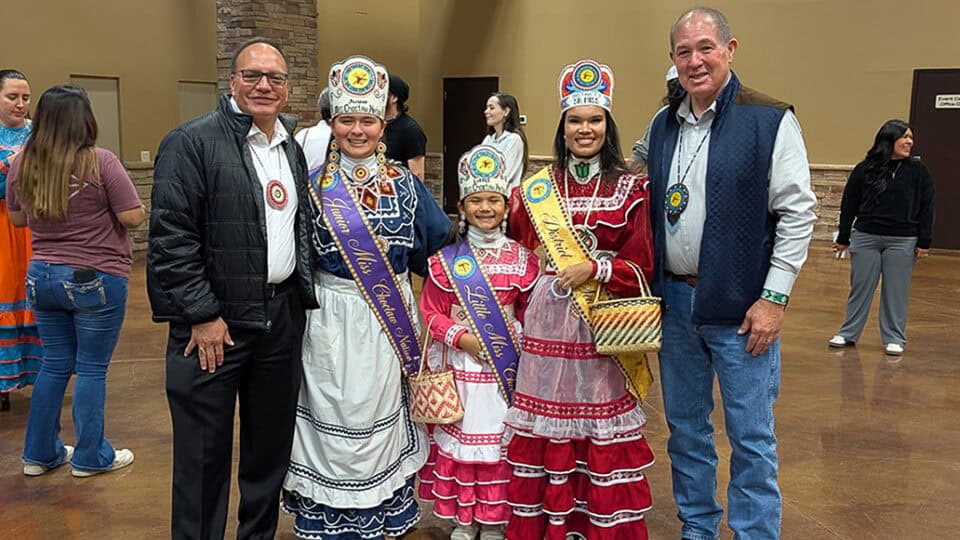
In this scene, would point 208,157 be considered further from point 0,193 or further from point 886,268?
point 886,268

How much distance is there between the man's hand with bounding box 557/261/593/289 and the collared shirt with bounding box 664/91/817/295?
307 millimetres

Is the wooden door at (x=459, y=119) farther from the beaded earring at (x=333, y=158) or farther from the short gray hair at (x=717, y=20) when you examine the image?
the short gray hair at (x=717, y=20)

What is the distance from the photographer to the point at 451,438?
2811 millimetres

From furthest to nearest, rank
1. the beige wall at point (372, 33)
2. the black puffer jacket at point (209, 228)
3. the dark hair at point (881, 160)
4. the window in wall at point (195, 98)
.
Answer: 1. the beige wall at point (372, 33)
2. the window in wall at point (195, 98)
3. the dark hair at point (881, 160)
4. the black puffer jacket at point (209, 228)

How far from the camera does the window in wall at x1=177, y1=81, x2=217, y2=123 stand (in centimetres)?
1058

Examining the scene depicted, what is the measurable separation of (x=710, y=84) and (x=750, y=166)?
0.27m

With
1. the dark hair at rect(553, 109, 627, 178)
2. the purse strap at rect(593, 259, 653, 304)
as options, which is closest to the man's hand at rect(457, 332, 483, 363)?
the purse strap at rect(593, 259, 653, 304)

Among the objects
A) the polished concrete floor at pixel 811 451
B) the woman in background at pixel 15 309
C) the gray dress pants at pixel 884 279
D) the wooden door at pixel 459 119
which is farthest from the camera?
the wooden door at pixel 459 119

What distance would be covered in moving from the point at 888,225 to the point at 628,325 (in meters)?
4.06

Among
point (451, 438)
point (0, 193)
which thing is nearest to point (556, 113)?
point (0, 193)

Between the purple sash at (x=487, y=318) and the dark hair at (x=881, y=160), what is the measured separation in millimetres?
3937

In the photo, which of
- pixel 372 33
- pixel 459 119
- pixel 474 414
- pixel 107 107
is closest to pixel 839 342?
pixel 474 414

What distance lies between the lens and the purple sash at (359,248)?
2619 millimetres

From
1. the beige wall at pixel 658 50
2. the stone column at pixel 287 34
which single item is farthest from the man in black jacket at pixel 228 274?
the beige wall at pixel 658 50
